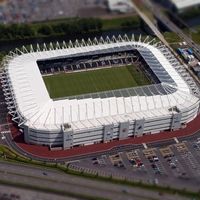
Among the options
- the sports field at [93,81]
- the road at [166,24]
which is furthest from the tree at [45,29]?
the road at [166,24]

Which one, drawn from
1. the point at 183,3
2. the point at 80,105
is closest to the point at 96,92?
the point at 80,105

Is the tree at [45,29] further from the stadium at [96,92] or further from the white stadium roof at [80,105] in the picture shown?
the white stadium roof at [80,105]

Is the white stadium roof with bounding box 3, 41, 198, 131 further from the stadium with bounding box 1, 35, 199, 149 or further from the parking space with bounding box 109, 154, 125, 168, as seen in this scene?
the parking space with bounding box 109, 154, 125, 168

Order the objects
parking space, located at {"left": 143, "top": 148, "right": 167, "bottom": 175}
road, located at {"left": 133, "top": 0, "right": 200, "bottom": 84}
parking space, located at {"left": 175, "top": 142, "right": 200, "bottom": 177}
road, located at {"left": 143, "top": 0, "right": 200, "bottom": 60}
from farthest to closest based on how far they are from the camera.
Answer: road, located at {"left": 143, "top": 0, "right": 200, "bottom": 60}, road, located at {"left": 133, "top": 0, "right": 200, "bottom": 84}, parking space, located at {"left": 175, "top": 142, "right": 200, "bottom": 177}, parking space, located at {"left": 143, "top": 148, "right": 167, "bottom": 175}

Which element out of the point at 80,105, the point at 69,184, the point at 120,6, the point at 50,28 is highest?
the point at 80,105

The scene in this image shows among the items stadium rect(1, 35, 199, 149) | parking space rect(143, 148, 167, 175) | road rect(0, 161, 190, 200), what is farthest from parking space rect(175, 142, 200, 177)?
road rect(0, 161, 190, 200)

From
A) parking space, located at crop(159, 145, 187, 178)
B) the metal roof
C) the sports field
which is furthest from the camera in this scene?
the metal roof

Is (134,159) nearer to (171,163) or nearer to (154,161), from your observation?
(154,161)

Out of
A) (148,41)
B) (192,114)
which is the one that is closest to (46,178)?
(192,114)
